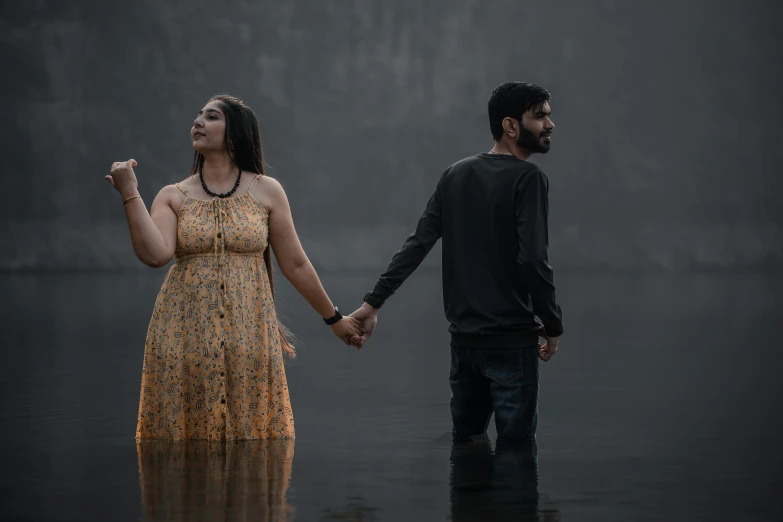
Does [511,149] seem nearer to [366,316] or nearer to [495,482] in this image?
[366,316]

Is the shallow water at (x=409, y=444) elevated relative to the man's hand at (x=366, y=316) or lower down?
lower down

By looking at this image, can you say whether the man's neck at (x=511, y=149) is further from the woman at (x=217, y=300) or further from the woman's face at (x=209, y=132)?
the woman's face at (x=209, y=132)

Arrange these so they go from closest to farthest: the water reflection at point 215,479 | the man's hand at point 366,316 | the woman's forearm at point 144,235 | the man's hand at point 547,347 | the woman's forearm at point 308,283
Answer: the water reflection at point 215,479, the woman's forearm at point 144,235, the man's hand at point 547,347, the woman's forearm at point 308,283, the man's hand at point 366,316

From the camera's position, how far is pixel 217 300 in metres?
3.34

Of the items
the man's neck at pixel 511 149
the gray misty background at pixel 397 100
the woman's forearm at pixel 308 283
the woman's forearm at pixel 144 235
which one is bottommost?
the woman's forearm at pixel 308 283

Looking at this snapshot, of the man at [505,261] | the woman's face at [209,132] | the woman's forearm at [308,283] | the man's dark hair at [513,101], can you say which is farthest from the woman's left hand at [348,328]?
the man's dark hair at [513,101]

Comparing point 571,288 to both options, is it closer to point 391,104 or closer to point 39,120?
point 391,104

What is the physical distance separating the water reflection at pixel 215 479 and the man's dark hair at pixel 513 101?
127cm

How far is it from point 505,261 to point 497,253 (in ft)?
0.11

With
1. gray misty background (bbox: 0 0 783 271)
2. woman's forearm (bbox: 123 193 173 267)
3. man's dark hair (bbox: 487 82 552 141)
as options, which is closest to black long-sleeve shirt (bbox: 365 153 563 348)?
man's dark hair (bbox: 487 82 552 141)

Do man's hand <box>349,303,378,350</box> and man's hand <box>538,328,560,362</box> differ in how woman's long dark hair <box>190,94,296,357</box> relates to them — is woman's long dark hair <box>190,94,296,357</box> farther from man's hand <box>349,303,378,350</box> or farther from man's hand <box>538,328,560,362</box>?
man's hand <box>538,328,560,362</box>

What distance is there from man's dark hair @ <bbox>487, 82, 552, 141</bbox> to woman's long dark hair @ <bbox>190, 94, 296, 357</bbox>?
0.77 metres

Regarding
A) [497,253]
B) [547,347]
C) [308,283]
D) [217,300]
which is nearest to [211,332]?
[217,300]

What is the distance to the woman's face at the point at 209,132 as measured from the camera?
3402 mm
